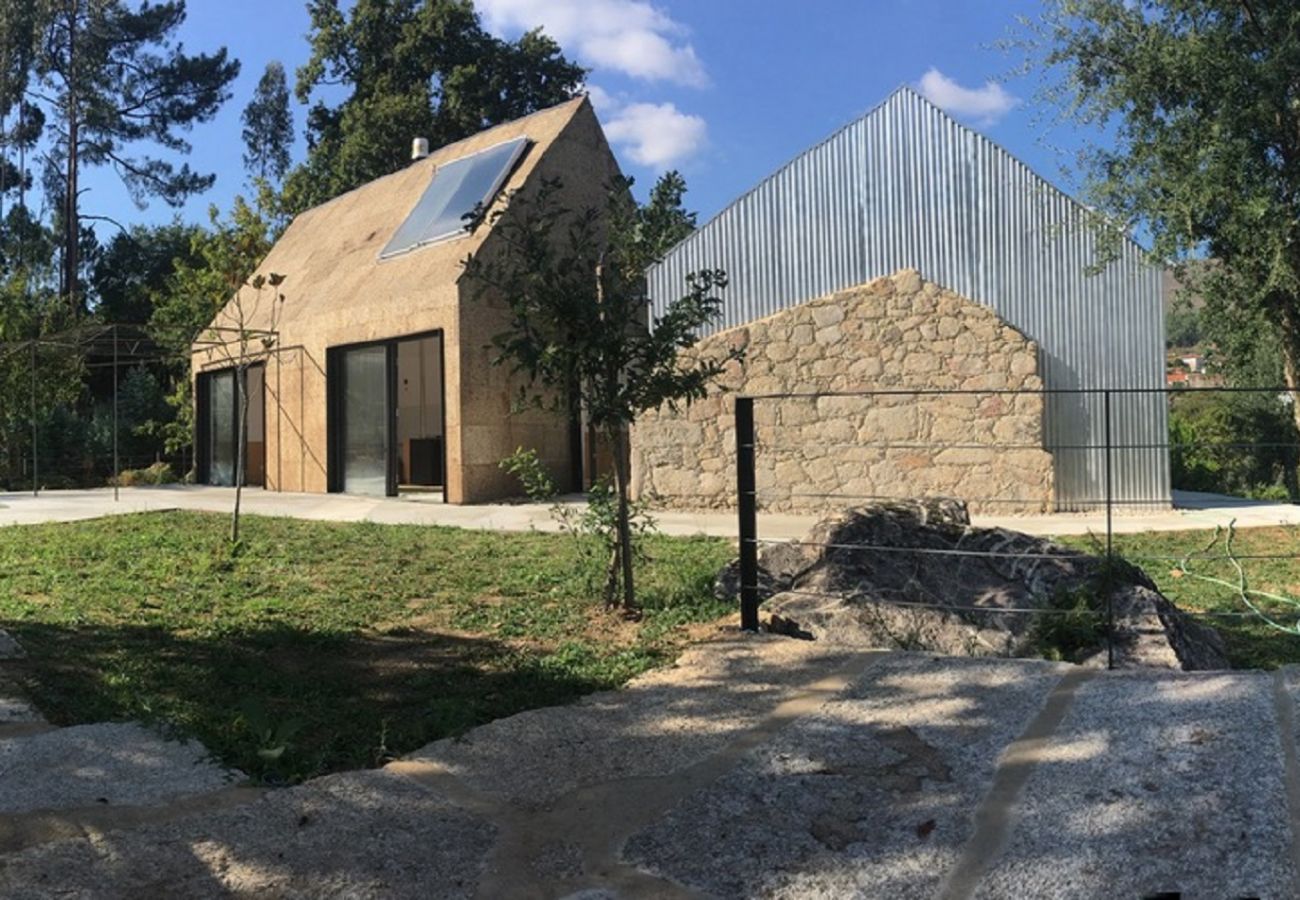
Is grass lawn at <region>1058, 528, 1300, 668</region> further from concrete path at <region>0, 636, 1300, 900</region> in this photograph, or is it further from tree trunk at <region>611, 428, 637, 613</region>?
tree trunk at <region>611, 428, 637, 613</region>

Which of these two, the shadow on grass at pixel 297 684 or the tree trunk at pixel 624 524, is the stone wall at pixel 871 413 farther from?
the shadow on grass at pixel 297 684

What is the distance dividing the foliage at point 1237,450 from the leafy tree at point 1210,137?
7.42 metres

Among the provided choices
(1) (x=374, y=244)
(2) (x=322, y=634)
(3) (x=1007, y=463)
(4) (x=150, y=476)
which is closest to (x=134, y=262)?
(4) (x=150, y=476)

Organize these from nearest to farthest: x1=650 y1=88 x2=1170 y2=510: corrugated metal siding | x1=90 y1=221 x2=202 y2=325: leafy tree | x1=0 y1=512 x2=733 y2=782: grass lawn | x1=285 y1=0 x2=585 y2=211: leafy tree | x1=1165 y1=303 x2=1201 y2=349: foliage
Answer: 1. x1=0 y1=512 x2=733 y2=782: grass lawn
2. x1=650 y1=88 x2=1170 y2=510: corrugated metal siding
3. x1=1165 y1=303 x2=1201 y2=349: foliage
4. x1=285 y1=0 x2=585 y2=211: leafy tree
5. x1=90 y1=221 x2=202 y2=325: leafy tree

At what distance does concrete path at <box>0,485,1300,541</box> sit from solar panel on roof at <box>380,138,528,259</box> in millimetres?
4290

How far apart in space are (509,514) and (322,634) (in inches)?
269

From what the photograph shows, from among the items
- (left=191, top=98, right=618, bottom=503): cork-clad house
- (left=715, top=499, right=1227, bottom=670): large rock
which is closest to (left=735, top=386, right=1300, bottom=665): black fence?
(left=715, top=499, right=1227, bottom=670): large rock

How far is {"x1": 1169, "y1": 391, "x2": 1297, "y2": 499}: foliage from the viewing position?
18516mm

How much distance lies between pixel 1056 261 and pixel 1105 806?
10.6m

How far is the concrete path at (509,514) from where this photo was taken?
35.7 feet

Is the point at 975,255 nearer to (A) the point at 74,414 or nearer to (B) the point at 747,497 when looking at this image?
(B) the point at 747,497

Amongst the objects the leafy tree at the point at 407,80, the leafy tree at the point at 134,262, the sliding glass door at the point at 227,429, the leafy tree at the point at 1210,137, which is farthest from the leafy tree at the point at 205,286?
the leafy tree at the point at 1210,137

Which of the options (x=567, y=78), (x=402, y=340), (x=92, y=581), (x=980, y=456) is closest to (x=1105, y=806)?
(x=92, y=581)

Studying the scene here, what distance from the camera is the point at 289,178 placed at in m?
31.6
